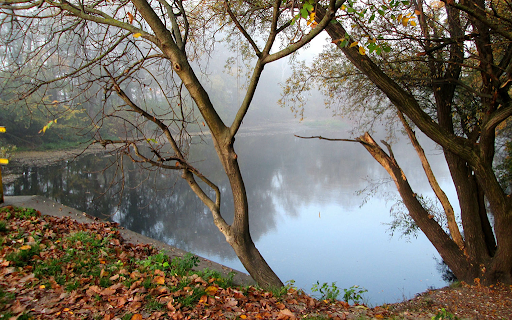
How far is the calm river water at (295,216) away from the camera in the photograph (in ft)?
24.8

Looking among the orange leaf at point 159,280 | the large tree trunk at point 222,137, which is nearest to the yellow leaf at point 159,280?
the orange leaf at point 159,280

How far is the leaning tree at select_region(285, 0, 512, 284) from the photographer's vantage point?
4.64m

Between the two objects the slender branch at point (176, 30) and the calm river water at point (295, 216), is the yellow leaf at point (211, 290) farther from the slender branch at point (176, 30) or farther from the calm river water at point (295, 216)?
the slender branch at point (176, 30)

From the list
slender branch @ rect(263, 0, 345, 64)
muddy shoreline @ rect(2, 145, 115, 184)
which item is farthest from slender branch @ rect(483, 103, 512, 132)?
muddy shoreline @ rect(2, 145, 115, 184)

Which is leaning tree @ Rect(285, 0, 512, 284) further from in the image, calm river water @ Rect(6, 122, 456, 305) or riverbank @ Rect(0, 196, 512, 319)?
calm river water @ Rect(6, 122, 456, 305)

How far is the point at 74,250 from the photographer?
3.91m

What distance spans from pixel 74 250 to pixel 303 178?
516 inches

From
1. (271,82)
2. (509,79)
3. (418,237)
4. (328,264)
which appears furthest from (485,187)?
(271,82)

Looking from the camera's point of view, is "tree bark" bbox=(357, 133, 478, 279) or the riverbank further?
"tree bark" bbox=(357, 133, 478, 279)

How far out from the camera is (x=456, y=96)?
6.81 metres

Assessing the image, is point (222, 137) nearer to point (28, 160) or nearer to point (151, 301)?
point (151, 301)

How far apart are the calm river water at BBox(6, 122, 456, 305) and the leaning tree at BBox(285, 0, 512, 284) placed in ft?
6.18

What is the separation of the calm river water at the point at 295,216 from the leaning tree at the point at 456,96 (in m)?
1.89

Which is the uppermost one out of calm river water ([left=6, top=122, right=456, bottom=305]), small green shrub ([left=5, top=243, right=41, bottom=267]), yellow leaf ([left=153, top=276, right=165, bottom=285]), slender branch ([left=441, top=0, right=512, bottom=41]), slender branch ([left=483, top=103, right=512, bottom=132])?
slender branch ([left=441, top=0, right=512, bottom=41])
